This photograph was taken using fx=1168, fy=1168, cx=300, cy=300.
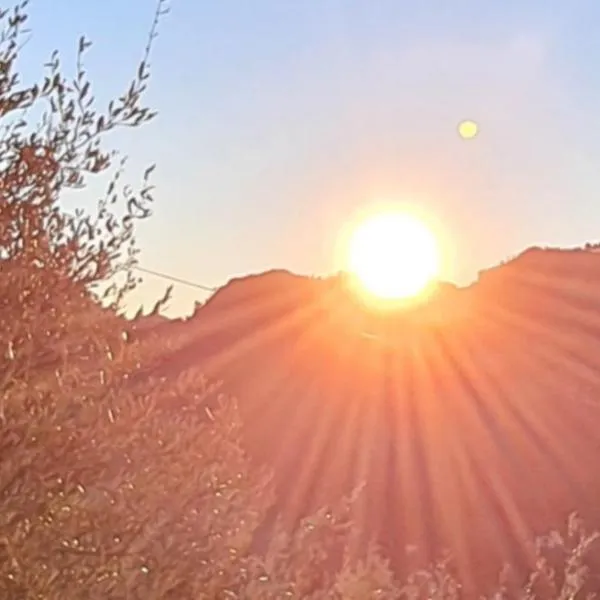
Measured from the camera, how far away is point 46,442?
3.85 m

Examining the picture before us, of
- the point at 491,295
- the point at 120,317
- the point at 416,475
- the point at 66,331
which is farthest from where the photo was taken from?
the point at 491,295

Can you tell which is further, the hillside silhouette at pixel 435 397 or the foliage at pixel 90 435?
the hillside silhouette at pixel 435 397

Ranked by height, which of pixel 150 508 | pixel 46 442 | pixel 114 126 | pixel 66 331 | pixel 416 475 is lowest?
pixel 416 475

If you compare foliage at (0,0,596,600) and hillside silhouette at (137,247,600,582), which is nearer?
foliage at (0,0,596,600)

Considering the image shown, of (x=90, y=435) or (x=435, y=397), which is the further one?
(x=435, y=397)

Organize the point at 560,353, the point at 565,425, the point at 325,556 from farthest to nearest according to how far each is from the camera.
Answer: the point at 560,353 < the point at 565,425 < the point at 325,556

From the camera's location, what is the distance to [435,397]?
20672mm

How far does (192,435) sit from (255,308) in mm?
21034

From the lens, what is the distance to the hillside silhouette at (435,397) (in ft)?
56.3

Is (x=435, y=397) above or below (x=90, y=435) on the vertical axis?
below

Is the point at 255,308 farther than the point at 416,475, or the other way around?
the point at 255,308

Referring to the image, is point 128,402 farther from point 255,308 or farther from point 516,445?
point 255,308

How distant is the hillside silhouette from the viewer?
1716cm

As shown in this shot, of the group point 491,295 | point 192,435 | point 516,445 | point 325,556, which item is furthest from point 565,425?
point 192,435
